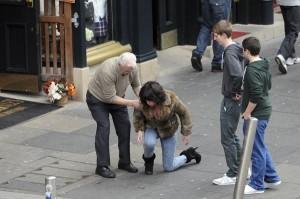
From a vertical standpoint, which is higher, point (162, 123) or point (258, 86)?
point (258, 86)

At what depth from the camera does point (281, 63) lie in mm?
13094

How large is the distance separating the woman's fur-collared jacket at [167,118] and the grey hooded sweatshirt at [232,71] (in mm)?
581

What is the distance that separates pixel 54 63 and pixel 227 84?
4.28 metres

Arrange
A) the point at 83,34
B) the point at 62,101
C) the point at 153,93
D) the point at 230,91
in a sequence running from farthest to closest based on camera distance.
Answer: the point at 83,34 < the point at 62,101 < the point at 153,93 < the point at 230,91

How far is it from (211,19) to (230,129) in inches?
213

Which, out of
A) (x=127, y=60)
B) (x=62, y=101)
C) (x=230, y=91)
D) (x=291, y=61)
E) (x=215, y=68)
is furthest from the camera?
(x=291, y=61)

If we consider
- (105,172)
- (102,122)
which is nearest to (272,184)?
(105,172)

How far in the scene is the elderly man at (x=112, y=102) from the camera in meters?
8.55

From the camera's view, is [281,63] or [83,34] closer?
[83,34]

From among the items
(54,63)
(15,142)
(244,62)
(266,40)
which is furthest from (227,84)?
(266,40)

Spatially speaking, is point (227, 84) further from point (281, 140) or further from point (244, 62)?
point (281, 140)

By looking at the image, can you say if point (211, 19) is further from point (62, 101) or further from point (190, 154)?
point (190, 154)

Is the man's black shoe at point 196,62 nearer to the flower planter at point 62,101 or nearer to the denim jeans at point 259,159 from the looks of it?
the flower planter at point 62,101

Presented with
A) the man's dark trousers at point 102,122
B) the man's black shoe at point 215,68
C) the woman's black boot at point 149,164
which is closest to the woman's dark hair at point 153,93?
the man's dark trousers at point 102,122
